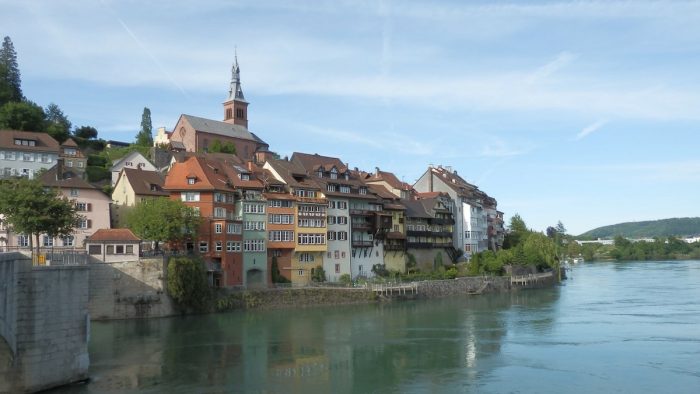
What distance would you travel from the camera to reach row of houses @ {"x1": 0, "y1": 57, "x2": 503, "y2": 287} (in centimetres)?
6462

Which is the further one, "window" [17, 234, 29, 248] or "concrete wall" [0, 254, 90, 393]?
"window" [17, 234, 29, 248]

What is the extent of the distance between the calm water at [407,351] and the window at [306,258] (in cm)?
921

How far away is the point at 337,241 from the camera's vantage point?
3009 inches

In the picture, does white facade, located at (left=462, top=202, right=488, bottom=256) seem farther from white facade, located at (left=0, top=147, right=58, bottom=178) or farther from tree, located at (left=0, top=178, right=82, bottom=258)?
tree, located at (left=0, top=178, right=82, bottom=258)

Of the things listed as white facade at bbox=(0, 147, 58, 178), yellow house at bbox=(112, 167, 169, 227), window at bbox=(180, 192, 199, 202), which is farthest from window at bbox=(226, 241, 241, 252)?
white facade at bbox=(0, 147, 58, 178)

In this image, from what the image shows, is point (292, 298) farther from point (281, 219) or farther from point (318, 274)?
point (281, 219)

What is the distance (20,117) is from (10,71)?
22.1m

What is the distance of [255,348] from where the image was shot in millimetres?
42031

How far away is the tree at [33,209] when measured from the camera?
47.8m

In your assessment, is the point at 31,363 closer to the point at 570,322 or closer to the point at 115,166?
the point at 570,322

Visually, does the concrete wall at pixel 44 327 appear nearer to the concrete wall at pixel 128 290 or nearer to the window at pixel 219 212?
the concrete wall at pixel 128 290

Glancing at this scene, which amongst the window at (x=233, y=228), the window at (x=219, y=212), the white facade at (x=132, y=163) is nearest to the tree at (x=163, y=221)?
the window at (x=219, y=212)

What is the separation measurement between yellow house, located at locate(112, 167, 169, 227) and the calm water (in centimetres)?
1887

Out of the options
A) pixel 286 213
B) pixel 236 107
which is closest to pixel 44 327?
pixel 286 213
